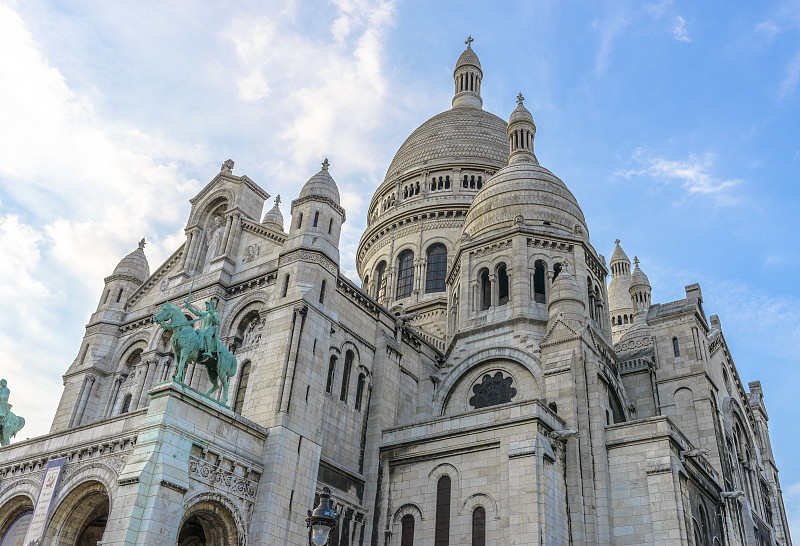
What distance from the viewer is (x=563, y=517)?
26094 millimetres

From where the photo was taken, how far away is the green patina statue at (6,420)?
1180 inches

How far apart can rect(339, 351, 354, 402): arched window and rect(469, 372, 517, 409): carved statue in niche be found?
6627 millimetres

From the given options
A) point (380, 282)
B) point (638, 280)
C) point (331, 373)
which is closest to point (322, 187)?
point (331, 373)

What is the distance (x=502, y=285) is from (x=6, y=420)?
A: 23931 mm

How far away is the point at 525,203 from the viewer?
3966 centimetres

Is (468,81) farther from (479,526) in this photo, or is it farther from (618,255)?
(479,526)

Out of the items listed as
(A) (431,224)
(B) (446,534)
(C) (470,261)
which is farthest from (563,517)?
(A) (431,224)

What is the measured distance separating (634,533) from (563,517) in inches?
101

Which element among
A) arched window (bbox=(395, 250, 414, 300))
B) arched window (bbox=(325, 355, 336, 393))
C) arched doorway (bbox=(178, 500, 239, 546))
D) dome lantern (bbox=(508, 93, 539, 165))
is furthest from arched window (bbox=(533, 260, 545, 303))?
arched doorway (bbox=(178, 500, 239, 546))

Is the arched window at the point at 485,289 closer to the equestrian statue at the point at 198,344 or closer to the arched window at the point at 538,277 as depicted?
the arched window at the point at 538,277

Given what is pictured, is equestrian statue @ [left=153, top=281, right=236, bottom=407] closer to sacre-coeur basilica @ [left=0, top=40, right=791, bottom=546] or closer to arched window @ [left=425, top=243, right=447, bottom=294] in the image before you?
sacre-coeur basilica @ [left=0, top=40, right=791, bottom=546]

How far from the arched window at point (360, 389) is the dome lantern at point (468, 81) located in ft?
131

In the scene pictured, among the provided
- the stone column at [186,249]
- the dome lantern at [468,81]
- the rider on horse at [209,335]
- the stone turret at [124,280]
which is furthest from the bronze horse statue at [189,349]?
the dome lantern at [468,81]

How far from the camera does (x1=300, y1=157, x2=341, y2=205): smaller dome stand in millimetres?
32469
